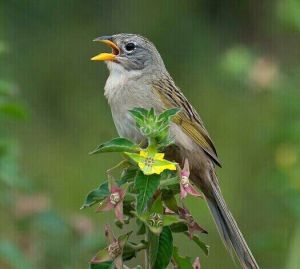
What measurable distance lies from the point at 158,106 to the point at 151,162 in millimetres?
1581

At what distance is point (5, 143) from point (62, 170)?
3498 millimetres

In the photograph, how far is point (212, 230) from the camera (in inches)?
295

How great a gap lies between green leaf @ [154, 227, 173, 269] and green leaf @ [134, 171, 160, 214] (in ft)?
0.33

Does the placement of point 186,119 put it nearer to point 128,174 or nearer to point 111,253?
point 128,174

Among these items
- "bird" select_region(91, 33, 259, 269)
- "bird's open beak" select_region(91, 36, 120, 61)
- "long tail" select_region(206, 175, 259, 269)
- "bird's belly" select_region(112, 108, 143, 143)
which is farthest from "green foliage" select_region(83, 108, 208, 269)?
"bird's open beak" select_region(91, 36, 120, 61)

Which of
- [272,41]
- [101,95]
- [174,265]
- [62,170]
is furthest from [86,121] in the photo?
[174,265]

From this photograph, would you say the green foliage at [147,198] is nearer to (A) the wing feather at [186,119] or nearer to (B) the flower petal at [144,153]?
(B) the flower petal at [144,153]

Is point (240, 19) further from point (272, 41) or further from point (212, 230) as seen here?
point (212, 230)

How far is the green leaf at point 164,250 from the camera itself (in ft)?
10.6

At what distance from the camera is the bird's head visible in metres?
5.11

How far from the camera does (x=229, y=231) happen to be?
429cm

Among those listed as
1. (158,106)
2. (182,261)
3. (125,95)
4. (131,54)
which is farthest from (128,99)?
(182,261)

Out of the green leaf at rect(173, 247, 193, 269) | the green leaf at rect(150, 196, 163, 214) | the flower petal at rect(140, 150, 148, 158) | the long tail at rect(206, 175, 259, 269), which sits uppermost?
the flower petal at rect(140, 150, 148, 158)

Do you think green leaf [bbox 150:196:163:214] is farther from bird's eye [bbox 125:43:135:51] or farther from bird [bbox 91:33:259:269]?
bird's eye [bbox 125:43:135:51]
